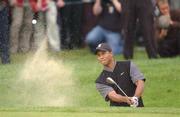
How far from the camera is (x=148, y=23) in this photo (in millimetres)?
16781


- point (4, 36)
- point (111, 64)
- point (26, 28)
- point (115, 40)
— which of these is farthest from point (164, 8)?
point (111, 64)

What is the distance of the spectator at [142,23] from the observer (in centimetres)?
1672

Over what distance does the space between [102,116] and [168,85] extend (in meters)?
4.84

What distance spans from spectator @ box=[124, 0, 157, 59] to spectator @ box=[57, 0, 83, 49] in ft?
9.22

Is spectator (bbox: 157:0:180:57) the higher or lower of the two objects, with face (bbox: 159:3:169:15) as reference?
lower

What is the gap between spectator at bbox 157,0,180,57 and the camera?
17656mm

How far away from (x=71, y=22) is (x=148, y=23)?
371cm

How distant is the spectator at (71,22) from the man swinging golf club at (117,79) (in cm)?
834

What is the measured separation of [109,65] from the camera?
1096 cm

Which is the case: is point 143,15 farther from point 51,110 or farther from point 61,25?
point 51,110

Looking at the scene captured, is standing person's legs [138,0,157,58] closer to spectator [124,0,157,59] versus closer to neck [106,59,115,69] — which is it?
spectator [124,0,157,59]

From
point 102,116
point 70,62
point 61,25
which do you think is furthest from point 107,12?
point 102,116

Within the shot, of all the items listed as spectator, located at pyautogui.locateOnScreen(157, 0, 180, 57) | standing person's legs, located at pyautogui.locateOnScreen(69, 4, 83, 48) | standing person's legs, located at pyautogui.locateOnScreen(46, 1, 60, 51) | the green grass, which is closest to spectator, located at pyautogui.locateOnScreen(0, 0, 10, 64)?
the green grass

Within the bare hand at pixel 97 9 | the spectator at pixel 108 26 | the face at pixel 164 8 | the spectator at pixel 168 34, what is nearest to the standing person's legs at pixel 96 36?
the spectator at pixel 108 26
